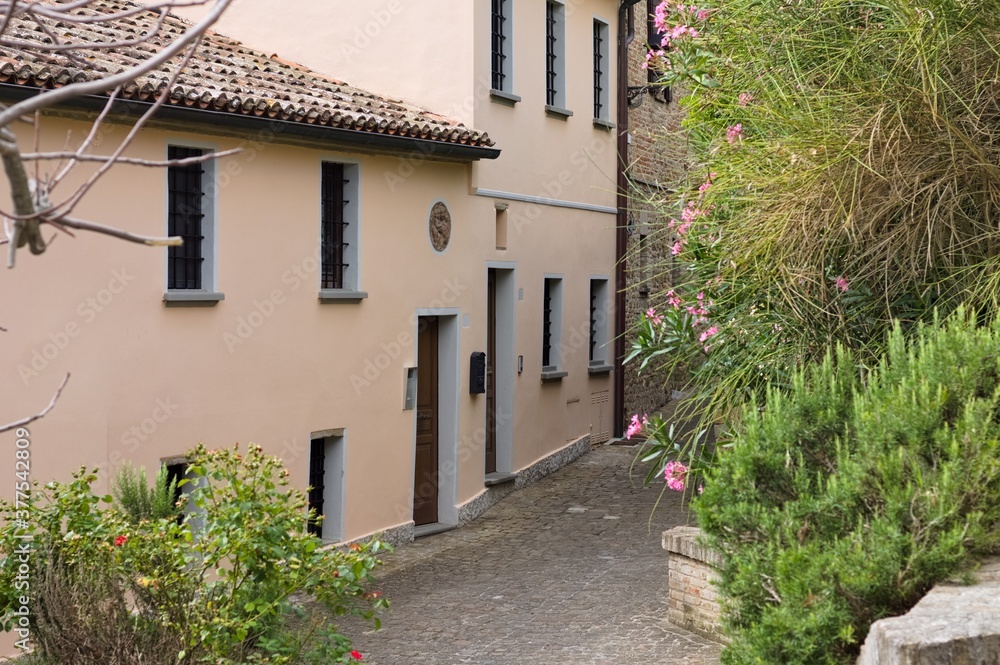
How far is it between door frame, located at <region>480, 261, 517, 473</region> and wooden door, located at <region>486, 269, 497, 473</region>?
0.12 feet

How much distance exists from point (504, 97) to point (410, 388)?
3.88 meters

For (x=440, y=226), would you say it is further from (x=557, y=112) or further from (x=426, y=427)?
(x=557, y=112)

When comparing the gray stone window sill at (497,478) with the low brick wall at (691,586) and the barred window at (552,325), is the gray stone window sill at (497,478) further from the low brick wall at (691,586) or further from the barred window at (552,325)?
the low brick wall at (691,586)

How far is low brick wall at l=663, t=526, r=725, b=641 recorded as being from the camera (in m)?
8.10

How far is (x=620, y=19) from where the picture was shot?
18.3 meters

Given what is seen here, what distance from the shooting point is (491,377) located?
1512 cm

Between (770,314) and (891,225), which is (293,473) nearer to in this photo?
(770,314)

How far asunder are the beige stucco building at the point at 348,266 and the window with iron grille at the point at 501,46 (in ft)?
0.09

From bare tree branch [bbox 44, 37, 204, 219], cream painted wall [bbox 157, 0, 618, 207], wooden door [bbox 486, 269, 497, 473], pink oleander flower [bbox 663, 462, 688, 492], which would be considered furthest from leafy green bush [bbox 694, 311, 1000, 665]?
wooden door [bbox 486, 269, 497, 473]

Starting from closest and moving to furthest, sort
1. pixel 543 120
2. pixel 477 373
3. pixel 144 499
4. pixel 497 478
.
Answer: pixel 144 499 → pixel 477 373 → pixel 497 478 → pixel 543 120

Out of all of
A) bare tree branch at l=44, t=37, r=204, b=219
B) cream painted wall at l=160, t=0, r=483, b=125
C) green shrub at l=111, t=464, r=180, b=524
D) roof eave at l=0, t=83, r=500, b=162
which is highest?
cream painted wall at l=160, t=0, r=483, b=125

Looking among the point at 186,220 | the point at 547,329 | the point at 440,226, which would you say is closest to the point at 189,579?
the point at 186,220

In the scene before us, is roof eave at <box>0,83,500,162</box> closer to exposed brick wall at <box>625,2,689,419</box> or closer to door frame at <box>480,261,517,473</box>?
door frame at <box>480,261,517,473</box>

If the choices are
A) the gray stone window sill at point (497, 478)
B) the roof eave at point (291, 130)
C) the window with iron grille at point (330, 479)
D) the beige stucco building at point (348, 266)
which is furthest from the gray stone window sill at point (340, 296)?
the gray stone window sill at point (497, 478)
